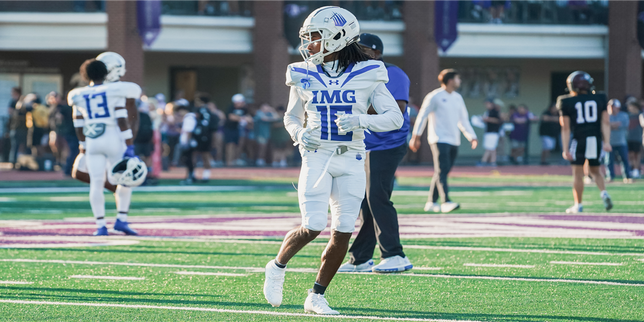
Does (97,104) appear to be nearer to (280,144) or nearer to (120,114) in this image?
(120,114)

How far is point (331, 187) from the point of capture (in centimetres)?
562

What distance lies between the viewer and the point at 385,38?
30.4 metres

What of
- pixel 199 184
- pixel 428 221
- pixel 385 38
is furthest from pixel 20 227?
pixel 385 38

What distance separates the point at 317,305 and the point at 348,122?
1.11 metres

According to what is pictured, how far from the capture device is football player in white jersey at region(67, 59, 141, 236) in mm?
→ 9594

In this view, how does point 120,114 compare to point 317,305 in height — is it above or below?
above

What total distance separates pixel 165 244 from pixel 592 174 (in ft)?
19.8

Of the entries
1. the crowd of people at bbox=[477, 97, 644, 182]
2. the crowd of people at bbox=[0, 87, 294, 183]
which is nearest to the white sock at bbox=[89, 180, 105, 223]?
the crowd of people at bbox=[0, 87, 294, 183]

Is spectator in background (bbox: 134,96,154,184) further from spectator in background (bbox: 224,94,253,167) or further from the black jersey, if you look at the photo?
the black jersey

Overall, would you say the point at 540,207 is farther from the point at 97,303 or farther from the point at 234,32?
the point at 234,32

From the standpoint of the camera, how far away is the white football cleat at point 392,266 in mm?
7309

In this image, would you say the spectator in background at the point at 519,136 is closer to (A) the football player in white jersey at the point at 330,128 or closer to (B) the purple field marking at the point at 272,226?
(B) the purple field marking at the point at 272,226

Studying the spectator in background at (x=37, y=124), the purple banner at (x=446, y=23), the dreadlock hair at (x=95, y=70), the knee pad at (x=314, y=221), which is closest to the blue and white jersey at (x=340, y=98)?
the knee pad at (x=314, y=221)

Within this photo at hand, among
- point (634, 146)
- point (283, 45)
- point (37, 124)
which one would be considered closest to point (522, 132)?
point (634, 146)
